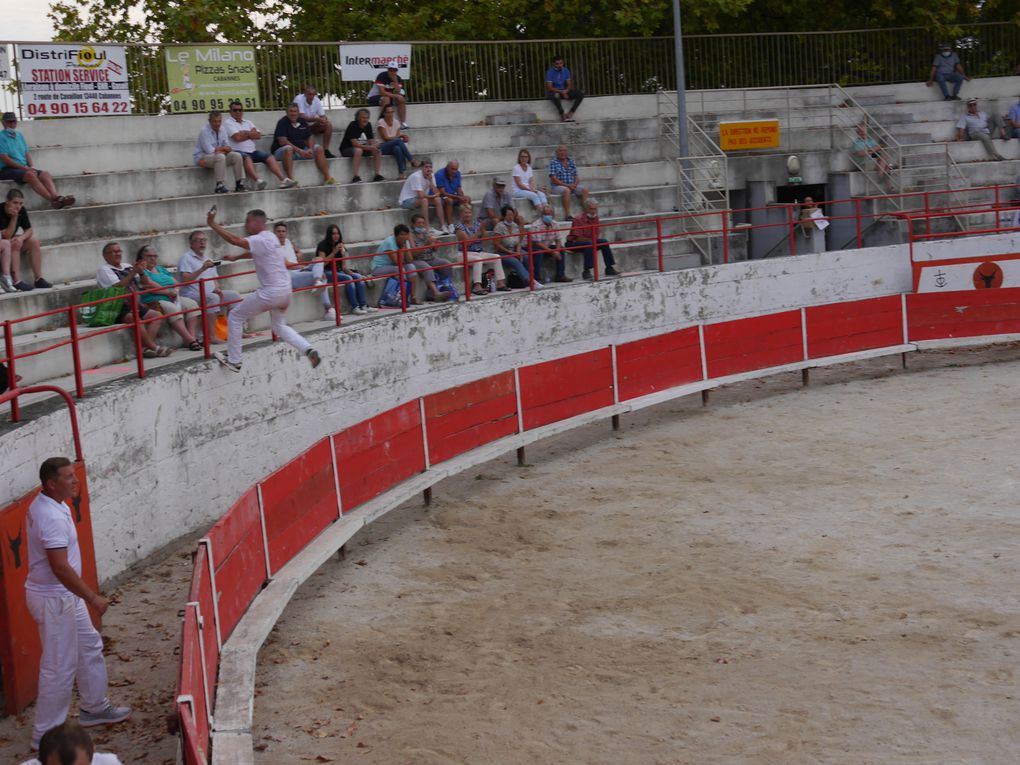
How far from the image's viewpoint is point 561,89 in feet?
83.5

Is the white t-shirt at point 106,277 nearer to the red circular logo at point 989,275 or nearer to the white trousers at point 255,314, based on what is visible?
the white trousers at point 255,314

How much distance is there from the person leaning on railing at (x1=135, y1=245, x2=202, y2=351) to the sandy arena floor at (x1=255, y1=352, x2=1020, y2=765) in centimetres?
309

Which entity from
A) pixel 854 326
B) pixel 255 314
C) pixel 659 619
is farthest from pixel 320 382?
pixel 854 326

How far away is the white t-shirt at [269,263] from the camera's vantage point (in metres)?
13.1

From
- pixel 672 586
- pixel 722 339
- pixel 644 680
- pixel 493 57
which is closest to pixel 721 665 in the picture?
pixel 644 680

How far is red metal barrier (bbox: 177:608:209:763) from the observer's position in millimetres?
6820

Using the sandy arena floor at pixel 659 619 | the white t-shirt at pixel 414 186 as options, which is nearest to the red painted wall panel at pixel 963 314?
the sandy arena floor at pixel 659 619

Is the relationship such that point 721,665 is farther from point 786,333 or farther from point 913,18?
point 913,18

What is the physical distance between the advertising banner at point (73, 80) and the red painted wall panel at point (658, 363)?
8.50 m

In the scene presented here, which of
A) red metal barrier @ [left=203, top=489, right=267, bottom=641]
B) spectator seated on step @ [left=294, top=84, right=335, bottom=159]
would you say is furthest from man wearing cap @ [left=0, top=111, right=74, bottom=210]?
red metal barrier @ [left=203, top=489, right=267, bottom=641]

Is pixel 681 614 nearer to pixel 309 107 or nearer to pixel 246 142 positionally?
pixel 246 142

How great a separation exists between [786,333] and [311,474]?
9.81 m

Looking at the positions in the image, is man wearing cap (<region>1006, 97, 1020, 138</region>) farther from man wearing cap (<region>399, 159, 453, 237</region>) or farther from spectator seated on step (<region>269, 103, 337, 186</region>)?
spectator seated on step (<region>269, 103, 337, 186</region>)

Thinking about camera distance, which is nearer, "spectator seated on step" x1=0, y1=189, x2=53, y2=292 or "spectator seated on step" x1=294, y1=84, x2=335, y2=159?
"spectator seated on step" x1=0, y1=189, x2=53, y2=292
